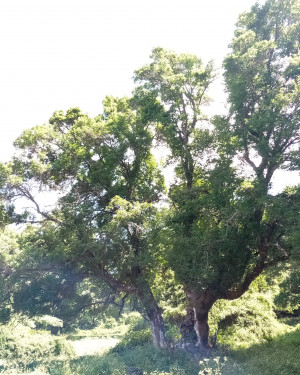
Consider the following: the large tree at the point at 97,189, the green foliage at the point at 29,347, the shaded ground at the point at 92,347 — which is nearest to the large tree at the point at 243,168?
the large tree at the point at 97,189

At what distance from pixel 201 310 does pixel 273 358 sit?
4.18 m

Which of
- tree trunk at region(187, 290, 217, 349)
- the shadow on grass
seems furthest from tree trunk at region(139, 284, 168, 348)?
the shadow on grass

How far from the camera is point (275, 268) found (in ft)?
48.9

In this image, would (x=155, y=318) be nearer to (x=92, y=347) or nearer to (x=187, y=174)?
(x=187, y=174)

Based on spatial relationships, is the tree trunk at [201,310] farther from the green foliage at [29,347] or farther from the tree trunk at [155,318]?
the green foliage at [29,347]

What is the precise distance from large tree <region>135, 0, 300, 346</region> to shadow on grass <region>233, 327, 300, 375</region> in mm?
2539

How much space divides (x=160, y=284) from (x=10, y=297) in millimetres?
8409

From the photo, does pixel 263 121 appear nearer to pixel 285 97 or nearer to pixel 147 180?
pixel 285 97

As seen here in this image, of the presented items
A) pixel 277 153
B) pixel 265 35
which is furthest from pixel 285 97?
pixel 265 35

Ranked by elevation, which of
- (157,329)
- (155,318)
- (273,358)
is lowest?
(273,358)

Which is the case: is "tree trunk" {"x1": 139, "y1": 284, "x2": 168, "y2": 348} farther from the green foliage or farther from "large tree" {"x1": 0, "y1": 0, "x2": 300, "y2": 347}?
the green foliage

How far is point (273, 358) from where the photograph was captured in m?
12.4

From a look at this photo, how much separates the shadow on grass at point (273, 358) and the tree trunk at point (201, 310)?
66.2 inches

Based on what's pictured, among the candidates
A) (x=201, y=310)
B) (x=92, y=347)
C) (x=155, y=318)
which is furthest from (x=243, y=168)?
(x=92, y=347)
